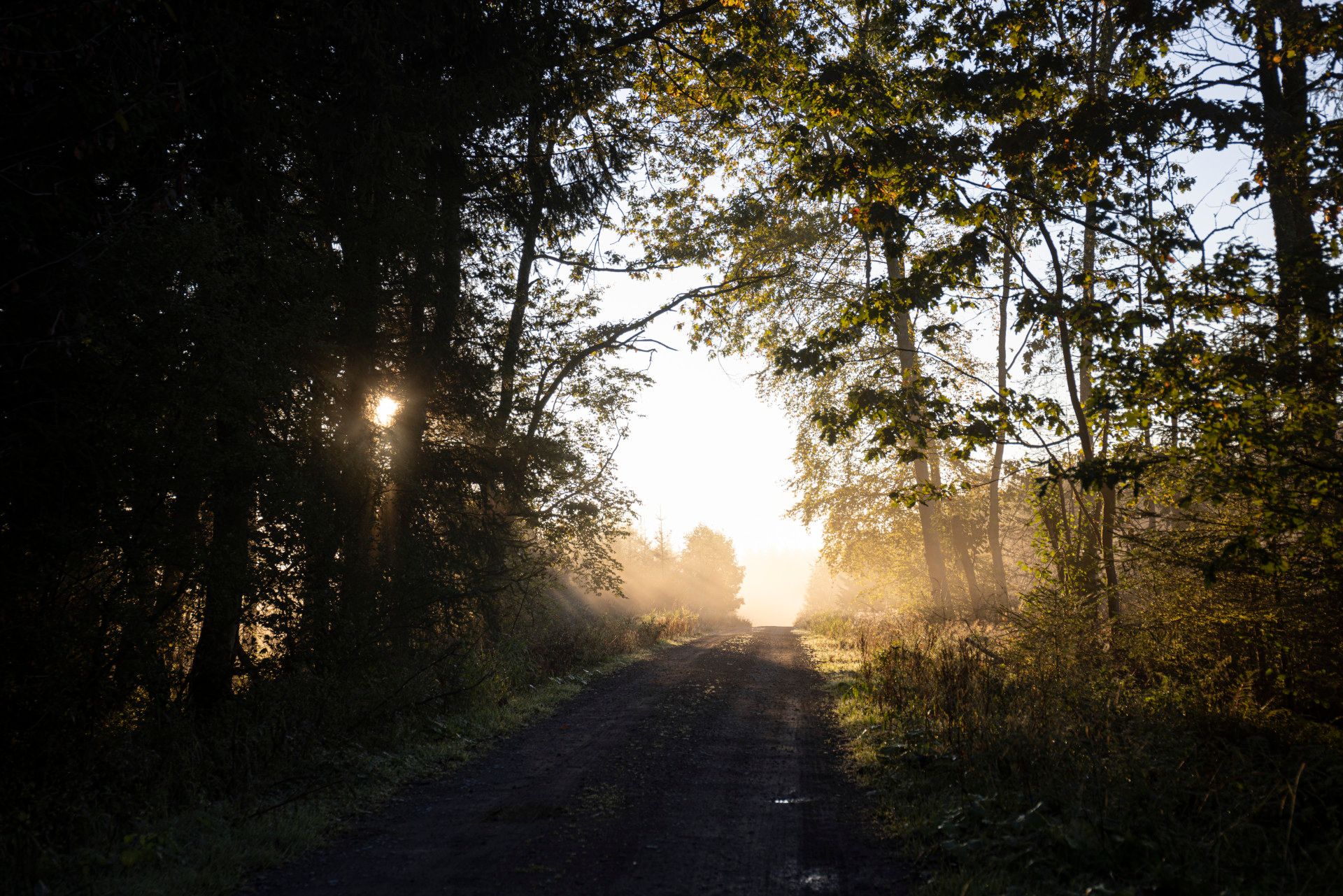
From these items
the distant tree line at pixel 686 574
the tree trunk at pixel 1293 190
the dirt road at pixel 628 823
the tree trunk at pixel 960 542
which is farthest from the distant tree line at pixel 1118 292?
the distant tree line at pixel 686 574

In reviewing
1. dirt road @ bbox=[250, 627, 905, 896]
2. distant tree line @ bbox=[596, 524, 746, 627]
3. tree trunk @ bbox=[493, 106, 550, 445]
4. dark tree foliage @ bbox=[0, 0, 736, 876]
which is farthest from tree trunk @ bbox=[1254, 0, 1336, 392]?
distant tree line @ bbox=[596, 524, 746, 627]

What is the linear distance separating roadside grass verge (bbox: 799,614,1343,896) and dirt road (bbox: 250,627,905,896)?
0.60m

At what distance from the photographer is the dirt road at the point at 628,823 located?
191 inches

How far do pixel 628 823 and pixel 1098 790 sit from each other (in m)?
3.67

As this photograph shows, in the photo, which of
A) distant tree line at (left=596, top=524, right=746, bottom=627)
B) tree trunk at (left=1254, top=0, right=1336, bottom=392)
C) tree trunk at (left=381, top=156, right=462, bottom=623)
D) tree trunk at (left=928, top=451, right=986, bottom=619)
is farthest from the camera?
distant tree line at (left=596, top=524, right=746, bottom=627)

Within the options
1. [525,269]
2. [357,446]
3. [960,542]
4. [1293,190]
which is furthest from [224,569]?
[960,542]

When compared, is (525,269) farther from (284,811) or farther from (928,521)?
(928,521)

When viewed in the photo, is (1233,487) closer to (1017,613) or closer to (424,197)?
(1017,613)

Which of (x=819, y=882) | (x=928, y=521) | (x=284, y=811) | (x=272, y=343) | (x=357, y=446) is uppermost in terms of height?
(x=272, y=343)

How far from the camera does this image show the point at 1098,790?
5418 mm

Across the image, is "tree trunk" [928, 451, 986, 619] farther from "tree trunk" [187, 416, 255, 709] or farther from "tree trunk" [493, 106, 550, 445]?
"tree trunk" [187, 416, 255, 709]

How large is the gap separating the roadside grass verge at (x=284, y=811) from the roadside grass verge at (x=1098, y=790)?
4.64 metres

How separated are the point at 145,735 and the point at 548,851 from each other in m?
4.09

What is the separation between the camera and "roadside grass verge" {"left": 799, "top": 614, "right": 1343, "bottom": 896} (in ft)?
14.7
